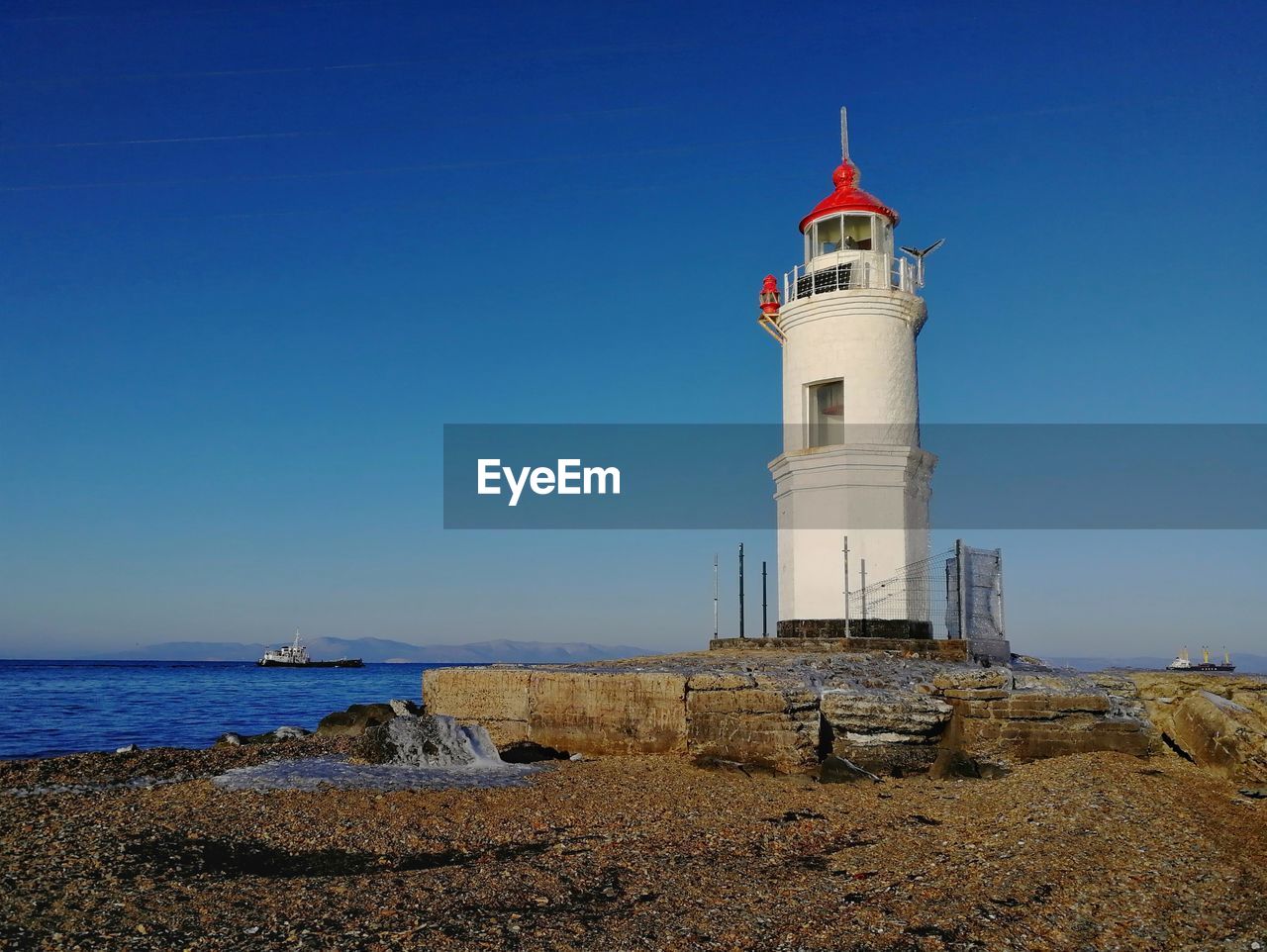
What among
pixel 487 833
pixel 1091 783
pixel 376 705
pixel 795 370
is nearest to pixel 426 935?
pixel 487 833

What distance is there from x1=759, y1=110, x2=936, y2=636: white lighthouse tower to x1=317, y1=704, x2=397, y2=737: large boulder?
731 centimetres

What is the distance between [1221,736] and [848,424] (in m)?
8.37

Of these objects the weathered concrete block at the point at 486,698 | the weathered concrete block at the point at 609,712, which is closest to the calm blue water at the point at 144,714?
the weathered concrete block at the point at 486,698

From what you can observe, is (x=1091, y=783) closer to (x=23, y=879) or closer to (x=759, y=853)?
(x=759, y=853)

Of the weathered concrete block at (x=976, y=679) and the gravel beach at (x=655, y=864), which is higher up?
the weathered concrete block at (x=976, y=679)

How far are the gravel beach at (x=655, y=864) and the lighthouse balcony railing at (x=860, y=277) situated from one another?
31.3ft

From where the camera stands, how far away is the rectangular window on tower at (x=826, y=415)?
17.8m

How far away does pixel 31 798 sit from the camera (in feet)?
32.0

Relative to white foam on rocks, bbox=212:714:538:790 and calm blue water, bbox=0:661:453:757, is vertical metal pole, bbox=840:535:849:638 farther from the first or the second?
calm blue water, bbox=0:661:453:757

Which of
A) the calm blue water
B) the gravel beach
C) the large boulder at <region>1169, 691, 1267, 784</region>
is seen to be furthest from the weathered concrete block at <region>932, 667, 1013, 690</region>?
the calm blue water

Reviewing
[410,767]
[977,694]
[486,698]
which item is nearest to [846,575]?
[977,694]

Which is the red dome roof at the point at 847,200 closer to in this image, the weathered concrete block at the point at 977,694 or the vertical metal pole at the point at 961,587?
the vertical metal pole at the point at 961,587

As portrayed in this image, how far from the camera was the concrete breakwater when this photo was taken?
1092 centimetres

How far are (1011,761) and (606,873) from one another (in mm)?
6335
